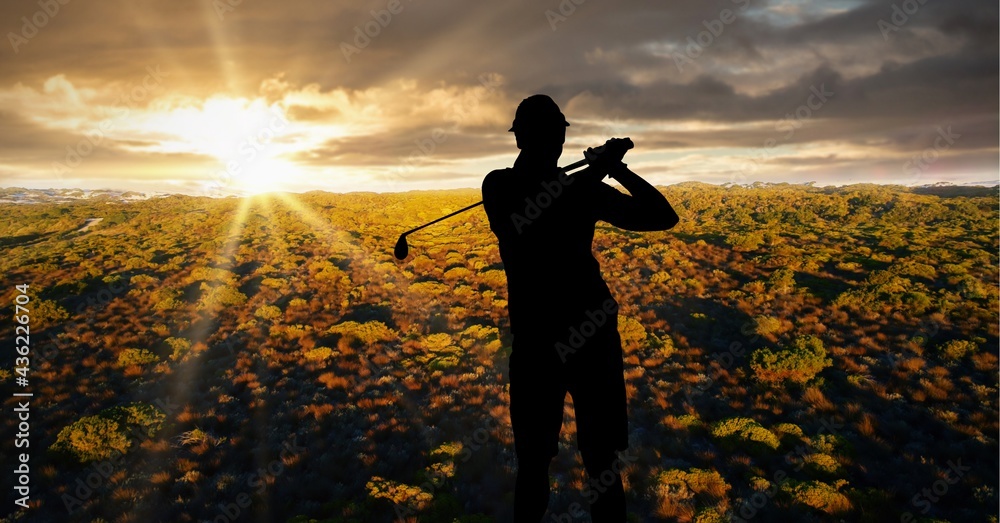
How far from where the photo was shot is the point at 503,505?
6031 millimetres

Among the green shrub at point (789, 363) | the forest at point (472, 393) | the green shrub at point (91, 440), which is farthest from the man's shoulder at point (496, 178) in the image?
the green shrub at point (789, 363)

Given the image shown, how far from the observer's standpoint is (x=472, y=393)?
31.4 ft

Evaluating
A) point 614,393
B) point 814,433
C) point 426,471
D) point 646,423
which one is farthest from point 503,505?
point 814,433

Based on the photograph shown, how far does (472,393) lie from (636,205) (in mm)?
8070

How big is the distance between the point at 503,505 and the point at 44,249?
44353 mm

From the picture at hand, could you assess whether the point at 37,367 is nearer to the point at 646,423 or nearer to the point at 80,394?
the point at 80,394

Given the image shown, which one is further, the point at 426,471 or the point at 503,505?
the point at 426,471

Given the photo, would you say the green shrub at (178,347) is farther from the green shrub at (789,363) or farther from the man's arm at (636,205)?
the green shrub at (789,363)

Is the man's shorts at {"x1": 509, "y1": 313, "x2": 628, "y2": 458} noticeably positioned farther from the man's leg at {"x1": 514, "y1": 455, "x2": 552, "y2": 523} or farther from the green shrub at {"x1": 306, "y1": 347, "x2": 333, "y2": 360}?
the green shrub at {"x1": 306, "y1": 347, "x2": 333, "y2": 360}

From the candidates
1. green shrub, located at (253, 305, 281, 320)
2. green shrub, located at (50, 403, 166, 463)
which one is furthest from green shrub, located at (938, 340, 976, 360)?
green shrub, located at (253, 305, 281, 320)

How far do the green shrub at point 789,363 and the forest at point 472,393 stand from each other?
2.3 inches

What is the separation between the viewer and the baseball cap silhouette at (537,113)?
8.12 ft

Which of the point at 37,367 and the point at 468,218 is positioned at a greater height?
the point at 468,218

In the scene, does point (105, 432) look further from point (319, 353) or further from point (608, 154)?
point (608, 154)
